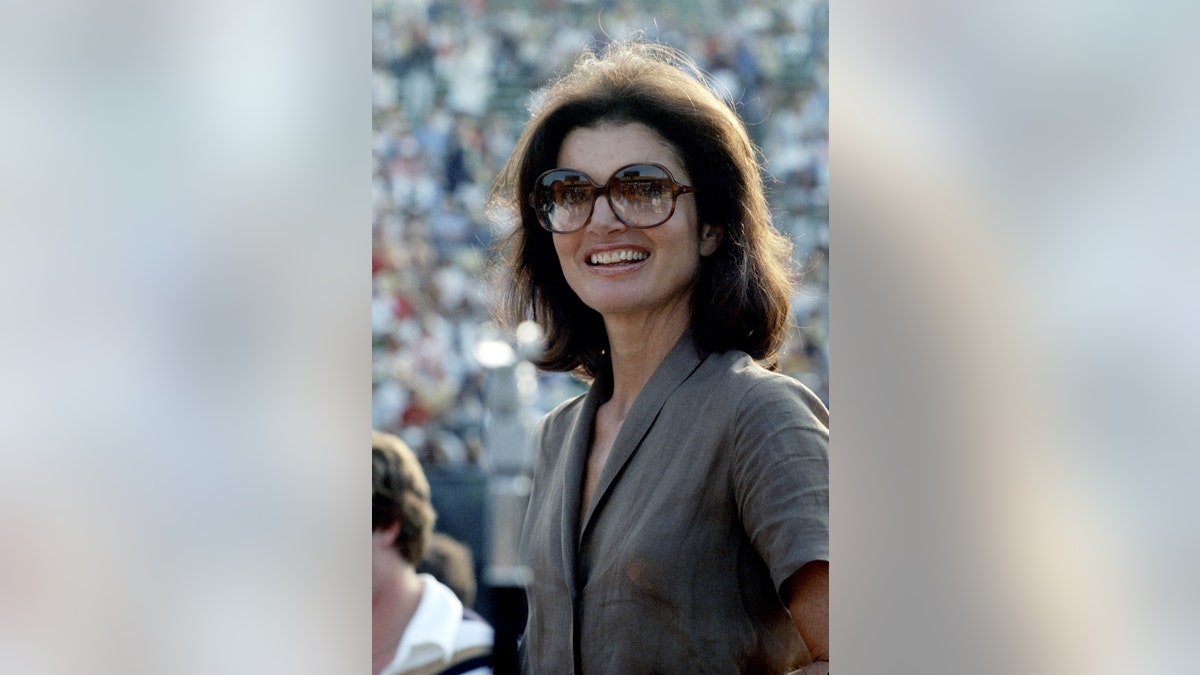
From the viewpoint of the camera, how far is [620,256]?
7.59 feet

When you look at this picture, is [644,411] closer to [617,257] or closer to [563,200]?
[617,257]

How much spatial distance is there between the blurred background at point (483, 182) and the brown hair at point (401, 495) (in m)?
0.03

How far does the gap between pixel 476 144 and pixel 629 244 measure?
0.44 metres

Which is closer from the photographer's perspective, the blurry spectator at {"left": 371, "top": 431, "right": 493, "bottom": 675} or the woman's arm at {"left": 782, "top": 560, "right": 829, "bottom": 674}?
the woman's arm at {"left": 782, "top": 560, "right": 829, "bottom": 674}

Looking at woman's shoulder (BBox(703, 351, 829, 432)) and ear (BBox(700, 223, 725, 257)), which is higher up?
ear (BBox(700, 223, 725, 257))

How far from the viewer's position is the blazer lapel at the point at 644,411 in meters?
2.30

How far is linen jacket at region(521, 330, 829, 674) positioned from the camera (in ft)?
7.32

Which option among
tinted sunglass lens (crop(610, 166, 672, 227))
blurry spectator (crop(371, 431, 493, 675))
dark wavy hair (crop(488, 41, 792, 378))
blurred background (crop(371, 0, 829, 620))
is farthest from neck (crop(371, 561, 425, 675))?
tinted sunglass lens (crop(610, 166, 672, 227))

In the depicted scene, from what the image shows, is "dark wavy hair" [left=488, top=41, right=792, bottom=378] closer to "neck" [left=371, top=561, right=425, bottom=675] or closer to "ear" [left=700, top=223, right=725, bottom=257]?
"ear" [left=700, top=223, right=725, bottom=257]

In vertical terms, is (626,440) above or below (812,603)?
above

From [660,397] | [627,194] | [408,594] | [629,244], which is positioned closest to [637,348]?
[660,397]

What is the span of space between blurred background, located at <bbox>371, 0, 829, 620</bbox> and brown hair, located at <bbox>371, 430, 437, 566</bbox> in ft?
0.10
